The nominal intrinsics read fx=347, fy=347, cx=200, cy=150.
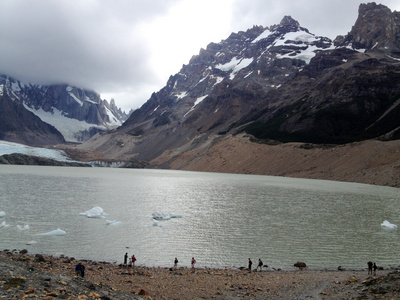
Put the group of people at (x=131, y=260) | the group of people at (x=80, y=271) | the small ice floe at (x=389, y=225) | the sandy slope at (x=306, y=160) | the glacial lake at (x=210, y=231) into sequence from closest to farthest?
the group of people at (x=80, y=271)
the group of people at (x=131, y=260)
the glacial lake at (x=210, y=231)
the small ice floe at (x=389, y=225)
the sandy slope at (x=306, y=160)

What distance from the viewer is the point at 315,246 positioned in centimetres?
3409

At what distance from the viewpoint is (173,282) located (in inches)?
885

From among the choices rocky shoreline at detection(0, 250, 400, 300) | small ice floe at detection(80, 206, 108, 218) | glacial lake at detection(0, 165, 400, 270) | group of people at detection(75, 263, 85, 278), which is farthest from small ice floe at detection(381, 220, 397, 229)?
group of people at detection(75, 263, 85, 278)

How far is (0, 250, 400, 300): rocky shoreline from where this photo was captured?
16344mm

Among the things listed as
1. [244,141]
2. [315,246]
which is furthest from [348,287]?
[244,141]

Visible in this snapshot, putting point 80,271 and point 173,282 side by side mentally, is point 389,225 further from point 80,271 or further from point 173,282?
point 80,271

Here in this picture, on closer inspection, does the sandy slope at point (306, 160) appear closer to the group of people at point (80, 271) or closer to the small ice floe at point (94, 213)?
the small ice floe at point (94, 213)

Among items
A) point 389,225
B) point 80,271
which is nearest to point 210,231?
point 80,271

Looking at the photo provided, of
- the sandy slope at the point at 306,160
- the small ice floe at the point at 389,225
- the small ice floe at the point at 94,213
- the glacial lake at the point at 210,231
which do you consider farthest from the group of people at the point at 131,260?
the sandy slope at the point at 306,160

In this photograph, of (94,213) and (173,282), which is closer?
(173,282)

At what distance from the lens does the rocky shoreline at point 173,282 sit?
16.3 m

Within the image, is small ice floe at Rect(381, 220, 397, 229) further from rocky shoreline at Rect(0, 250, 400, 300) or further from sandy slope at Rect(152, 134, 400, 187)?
sandy slope at Rect(152, 134, 400, 187)

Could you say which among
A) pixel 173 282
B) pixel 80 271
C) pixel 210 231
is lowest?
pixel 173 282

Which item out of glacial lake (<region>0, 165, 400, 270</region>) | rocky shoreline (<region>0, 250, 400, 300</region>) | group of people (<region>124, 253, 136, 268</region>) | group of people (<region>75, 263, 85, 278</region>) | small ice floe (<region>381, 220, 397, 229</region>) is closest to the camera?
rocky shoreline (<region>0, 250, 400, 300</region>)
